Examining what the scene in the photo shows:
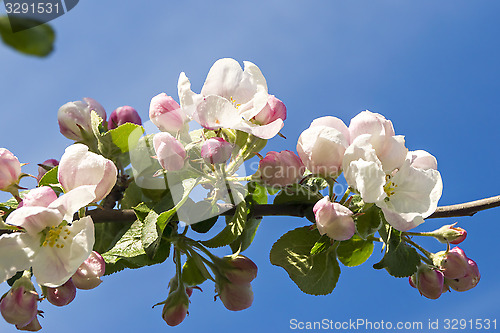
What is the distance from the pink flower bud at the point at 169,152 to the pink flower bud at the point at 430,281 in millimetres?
579

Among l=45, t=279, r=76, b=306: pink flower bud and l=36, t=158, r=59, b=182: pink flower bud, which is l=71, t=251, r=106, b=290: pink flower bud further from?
l=36, t=158, r=59, b=182: pink flower bud

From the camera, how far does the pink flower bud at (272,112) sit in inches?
39.0

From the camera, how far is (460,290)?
114 centimetres

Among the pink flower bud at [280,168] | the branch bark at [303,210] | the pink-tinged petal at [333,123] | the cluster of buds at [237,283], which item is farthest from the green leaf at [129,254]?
the pink-tinged petal at [333,123]

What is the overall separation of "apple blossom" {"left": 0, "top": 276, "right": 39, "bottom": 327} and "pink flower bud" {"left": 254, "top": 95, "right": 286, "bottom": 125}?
22.3 inches

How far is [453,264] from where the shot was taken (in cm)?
111

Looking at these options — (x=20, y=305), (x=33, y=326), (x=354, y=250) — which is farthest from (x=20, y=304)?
(x=354, y=250)

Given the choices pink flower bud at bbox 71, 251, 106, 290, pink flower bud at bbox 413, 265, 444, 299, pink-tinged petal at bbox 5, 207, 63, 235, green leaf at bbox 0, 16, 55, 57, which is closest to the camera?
green leaf at bbox 0, 16, 55, 57

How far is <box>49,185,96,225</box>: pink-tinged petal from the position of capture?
2.57 feet

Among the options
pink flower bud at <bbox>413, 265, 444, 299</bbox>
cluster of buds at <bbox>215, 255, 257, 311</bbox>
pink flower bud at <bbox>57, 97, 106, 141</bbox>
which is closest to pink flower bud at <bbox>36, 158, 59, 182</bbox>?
pink flower bud at <bbox>57, 97, 106, 141</bbox>

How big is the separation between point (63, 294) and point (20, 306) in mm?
97

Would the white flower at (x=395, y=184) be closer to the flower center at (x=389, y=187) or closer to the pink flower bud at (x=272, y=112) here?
the flower center at (x=389, y=187)

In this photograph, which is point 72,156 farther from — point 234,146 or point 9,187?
point 234,146

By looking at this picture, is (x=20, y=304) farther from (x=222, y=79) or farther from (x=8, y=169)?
(x=222, y=79)
